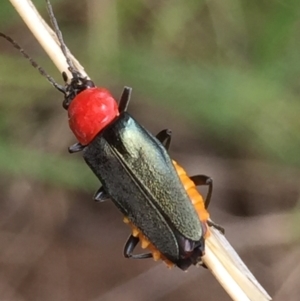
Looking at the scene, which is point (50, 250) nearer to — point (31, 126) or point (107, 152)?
point (31, 126)

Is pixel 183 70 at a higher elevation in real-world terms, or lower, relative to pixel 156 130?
higher

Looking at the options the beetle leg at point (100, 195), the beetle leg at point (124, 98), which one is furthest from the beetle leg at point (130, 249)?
the beetle leg at point (124, 98)

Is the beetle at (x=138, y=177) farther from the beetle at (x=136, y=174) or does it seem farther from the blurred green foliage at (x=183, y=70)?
the blurred green foliage at (x=183, y=70)

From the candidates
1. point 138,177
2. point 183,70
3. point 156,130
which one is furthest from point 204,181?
point 156,130

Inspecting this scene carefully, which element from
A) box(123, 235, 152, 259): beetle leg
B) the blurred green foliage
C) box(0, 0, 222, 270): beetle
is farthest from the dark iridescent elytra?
the blurred green foliage

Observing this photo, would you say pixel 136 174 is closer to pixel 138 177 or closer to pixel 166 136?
pixel 138 177

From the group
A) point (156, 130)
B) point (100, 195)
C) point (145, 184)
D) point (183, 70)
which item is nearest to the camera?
point (145, 184)

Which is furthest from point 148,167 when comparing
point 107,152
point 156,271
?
point 156,271
